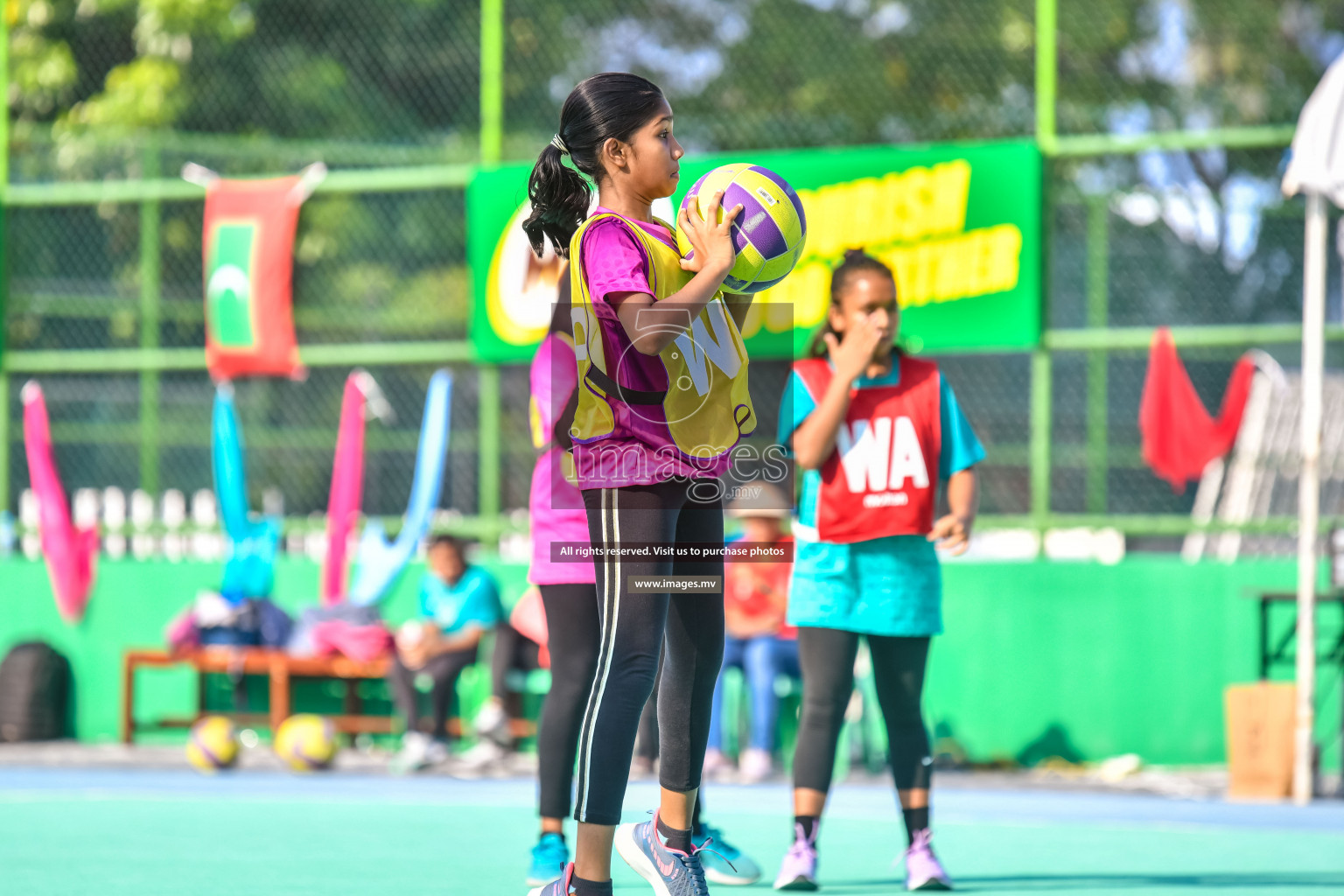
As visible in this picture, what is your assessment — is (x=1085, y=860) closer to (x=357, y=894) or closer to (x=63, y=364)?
(x=357, y=894)

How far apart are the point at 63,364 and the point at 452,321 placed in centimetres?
343

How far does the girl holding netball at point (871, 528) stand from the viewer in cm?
540

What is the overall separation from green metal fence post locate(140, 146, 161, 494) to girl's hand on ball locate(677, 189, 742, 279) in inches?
299

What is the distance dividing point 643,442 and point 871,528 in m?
1.63

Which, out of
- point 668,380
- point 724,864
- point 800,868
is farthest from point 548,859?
point 668,380

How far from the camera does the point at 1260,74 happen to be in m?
19.7

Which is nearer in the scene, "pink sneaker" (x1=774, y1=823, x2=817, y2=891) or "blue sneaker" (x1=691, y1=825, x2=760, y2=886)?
"blue sneaker" (x1=691, y1=825, x2=760, y2=886)

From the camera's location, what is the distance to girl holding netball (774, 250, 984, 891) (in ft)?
17.7

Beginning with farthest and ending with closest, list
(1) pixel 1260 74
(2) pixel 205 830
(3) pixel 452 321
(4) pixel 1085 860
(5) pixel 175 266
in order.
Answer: (1) pixel 1260 74
(3) pixel 452 321
(5) pixel 175 266
(2) pixel 205 830
(4) pixel 1085 860

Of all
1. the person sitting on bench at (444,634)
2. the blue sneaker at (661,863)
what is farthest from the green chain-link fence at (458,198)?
the blue sneaker at (661,863)

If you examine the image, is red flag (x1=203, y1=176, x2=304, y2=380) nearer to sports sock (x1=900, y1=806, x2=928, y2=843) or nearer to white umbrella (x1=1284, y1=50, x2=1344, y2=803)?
white umbrella (x1=1284, y1=50, x2=1344, y2=803)

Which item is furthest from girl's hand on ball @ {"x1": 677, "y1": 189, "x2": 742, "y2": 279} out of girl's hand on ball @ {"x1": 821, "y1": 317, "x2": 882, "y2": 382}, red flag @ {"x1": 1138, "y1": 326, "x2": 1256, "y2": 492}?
red flag @ {"x1": 1138, "y1": 326, "x2": 1256, "y2": 492}

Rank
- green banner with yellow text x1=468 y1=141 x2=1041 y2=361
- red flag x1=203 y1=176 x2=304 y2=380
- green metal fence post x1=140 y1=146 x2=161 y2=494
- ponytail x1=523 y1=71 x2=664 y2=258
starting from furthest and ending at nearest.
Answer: green metal fence post x1=140 y1=146 x2=161 y2=494
red flag x1=203 y1=176 x2=304 y2=380
green banner with yellow text x1=468 y1=141 x2=1041 y2=361
ponytail x1=523 y1=71 x2=664 y2=258

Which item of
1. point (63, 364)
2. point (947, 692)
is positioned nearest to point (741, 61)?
point (63, 364)
